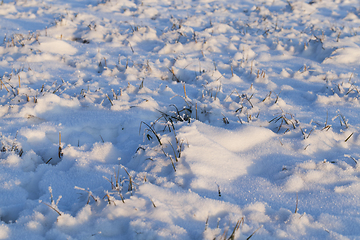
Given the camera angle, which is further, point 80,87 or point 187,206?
point 80,87

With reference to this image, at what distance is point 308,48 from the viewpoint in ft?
13.2

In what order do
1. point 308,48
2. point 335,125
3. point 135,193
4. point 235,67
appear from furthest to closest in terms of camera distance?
point 308,48 → point 235,67 → point 335,125 → point 135,193

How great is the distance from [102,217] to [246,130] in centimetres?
133

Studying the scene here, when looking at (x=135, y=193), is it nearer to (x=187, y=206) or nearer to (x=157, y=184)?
(x=157, y=184)

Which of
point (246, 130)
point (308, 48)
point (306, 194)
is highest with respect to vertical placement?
point (308, 48)

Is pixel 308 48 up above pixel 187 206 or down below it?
above

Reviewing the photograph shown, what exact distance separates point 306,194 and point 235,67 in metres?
2.33

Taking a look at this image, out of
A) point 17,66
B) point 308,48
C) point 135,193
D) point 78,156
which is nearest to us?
point 135,193

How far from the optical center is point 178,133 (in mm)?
2041

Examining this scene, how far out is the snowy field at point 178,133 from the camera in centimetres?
150

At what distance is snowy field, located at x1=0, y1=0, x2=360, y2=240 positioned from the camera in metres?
1.50

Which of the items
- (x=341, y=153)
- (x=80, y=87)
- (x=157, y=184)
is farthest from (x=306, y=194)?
(x=80, y=87)

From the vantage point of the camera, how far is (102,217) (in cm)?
150

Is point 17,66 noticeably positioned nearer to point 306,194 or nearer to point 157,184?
point 157,184
